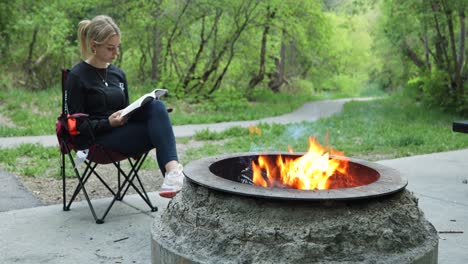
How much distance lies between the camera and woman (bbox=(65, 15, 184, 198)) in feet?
Result: 11.2

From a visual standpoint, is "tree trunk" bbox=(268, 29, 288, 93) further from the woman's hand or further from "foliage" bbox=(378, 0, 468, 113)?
the woman's hand

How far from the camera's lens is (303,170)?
2.95 meters

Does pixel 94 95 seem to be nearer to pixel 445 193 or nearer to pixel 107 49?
pixel 107 49

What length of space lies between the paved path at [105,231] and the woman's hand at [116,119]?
0.72 metres

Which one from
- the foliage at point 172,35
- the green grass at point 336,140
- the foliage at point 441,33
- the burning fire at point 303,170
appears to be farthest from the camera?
the foliage at point 172,35

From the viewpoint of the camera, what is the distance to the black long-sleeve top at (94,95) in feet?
11.7

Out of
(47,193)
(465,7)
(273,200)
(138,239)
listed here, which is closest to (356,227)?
(273,200)

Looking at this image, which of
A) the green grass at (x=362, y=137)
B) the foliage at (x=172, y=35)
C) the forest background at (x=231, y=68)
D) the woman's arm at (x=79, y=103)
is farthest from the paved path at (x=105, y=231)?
the foliage at (x=172, y=35)

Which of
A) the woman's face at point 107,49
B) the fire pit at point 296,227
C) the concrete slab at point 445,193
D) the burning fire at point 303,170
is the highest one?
the woman's face at point 107,49

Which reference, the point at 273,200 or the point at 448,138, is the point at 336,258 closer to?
the point at 273,200

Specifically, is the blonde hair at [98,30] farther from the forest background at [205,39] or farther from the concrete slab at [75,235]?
the forest background at [205,39]

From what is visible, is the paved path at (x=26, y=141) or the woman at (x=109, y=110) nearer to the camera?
the woman at (x=109, y=110)

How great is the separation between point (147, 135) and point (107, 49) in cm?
73

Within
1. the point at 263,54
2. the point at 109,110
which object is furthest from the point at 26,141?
the point at 263,54
